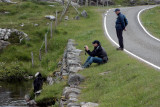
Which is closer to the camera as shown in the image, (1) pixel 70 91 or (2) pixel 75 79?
(1) pixel 70 91

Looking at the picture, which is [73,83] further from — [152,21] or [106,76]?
[152,21]

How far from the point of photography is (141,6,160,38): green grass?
2593 centimetres

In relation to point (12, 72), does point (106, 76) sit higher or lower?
higher

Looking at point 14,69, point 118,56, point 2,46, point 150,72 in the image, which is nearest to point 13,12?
point 2,46

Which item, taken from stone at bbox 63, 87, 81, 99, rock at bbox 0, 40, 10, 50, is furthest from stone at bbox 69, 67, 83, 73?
rock at bbox 0, 40, 10, 50

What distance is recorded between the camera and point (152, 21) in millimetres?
32062

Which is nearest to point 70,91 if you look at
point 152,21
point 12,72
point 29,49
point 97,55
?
point 97,55

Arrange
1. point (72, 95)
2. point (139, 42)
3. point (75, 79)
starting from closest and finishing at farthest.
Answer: point (72, 95), point (75, 79), point (139, 42)

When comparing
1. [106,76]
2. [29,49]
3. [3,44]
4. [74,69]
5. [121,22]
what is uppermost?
[121,22]

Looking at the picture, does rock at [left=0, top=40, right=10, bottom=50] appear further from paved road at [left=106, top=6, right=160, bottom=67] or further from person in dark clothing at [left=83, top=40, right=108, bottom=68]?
person in dark clothing at [left=83, top=40, right=108, bottom=68]

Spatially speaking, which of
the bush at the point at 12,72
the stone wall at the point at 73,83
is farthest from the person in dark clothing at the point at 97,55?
the bush at the point at 12,72

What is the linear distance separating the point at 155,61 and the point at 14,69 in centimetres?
1341

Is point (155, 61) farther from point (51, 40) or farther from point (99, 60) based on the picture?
point (51, 40)

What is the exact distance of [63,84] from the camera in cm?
1354
